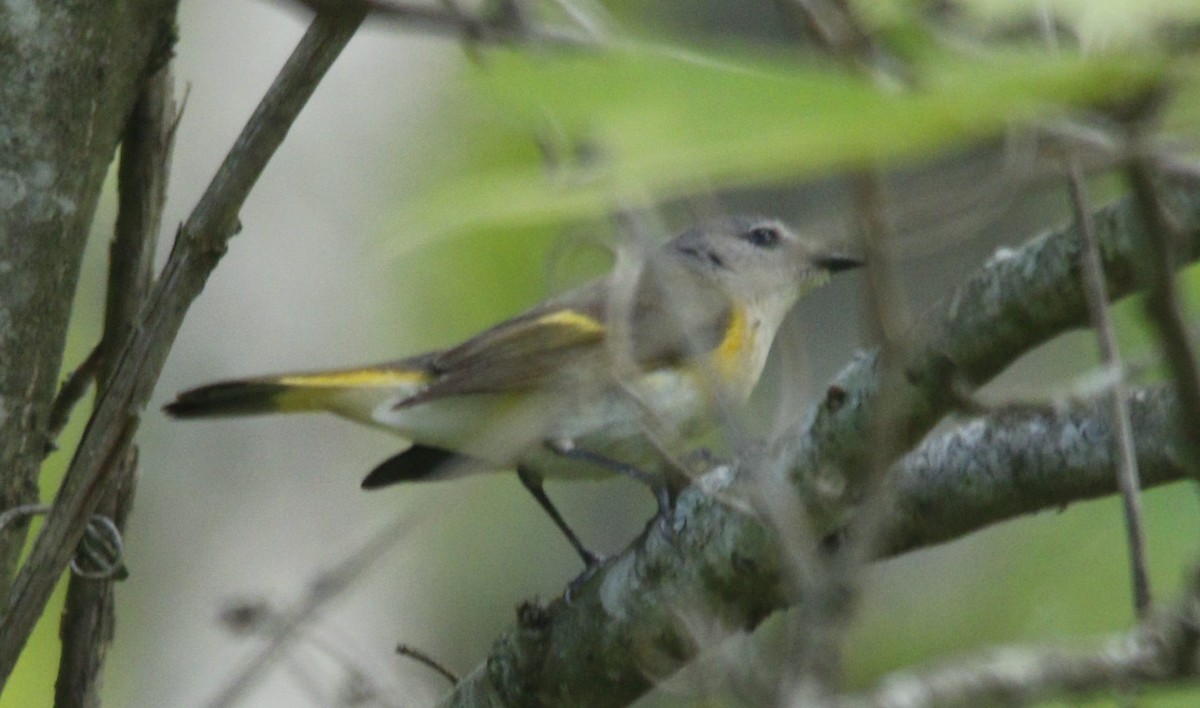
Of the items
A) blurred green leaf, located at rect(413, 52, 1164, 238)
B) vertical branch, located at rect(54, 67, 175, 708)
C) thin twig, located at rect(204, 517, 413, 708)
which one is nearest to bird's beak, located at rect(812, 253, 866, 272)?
vertical branch, located at rect(54, 67, 175, 708)

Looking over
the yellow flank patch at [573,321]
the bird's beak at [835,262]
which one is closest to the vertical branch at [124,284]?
the yellow flank patch at [573,321]

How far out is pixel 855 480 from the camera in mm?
1852

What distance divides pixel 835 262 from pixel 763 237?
57 centimetres

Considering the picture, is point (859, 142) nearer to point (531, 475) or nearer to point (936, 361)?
point (936, 361)

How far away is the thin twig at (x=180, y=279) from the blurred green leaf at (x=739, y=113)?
1.32 m

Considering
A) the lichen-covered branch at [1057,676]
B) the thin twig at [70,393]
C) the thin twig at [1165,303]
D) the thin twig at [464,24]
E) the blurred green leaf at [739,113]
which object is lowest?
the lichen-covered branch at [1057,676]

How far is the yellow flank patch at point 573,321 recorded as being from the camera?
3791 millimetres

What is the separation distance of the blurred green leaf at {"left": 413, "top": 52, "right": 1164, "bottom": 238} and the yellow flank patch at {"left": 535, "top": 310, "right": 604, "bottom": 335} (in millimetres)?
3049

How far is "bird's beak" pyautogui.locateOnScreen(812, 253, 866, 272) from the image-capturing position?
4.14m

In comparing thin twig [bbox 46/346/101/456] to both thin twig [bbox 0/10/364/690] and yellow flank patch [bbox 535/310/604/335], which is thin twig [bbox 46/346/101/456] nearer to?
thin twig [bbox 0/10/364/690]

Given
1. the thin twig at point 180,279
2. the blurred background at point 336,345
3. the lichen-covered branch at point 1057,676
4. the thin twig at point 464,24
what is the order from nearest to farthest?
the thin twig at point 464,24
the lichen-covered branch at point 1057,676
the thin twig at point 180,279
the blurred background at point 336,345

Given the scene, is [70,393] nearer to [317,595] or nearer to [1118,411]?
[317,595]

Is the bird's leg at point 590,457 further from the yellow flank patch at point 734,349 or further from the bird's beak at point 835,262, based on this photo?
the bird's beak at point 835,262

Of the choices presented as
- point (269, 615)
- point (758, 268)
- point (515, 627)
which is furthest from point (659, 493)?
point (758, 268)
